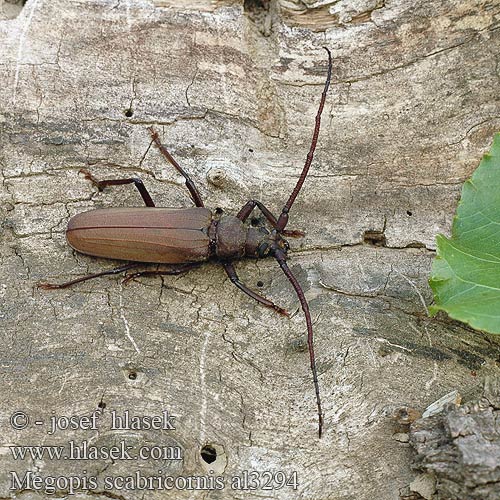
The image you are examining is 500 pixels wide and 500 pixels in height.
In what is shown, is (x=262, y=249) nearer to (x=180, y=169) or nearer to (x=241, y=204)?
(x=241, y=204)

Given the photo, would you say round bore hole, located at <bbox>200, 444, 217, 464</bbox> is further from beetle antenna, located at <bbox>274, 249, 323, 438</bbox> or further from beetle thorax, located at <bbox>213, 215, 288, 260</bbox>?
beetle thorax, located at <bbox>213, 215, 288, 260</bbox>

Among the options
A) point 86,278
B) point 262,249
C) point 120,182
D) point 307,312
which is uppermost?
point 120,182

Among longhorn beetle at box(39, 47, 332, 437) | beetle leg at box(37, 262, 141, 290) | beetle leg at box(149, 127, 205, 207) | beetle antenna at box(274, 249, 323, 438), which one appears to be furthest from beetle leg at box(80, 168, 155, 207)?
beetle antenna at box(274, 249, 323, 438)

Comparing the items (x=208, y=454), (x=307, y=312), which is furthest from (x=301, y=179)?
(x=208, y=454)

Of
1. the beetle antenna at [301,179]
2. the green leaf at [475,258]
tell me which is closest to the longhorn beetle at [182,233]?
the beetle antenna at [301,179]

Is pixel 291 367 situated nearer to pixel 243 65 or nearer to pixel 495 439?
pixel 495 439
